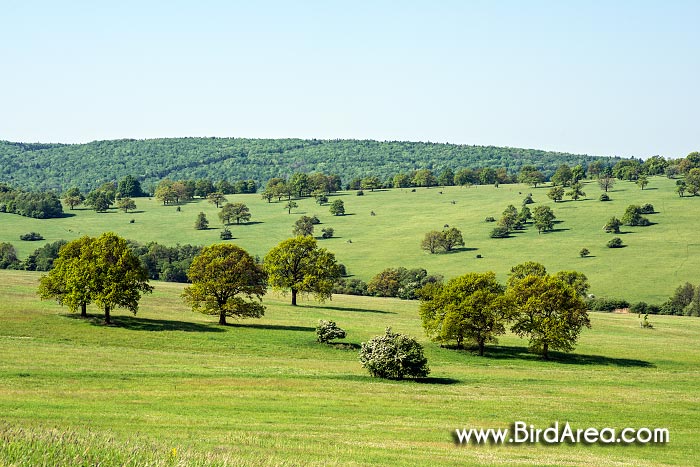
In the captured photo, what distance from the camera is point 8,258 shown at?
156000 millimetres

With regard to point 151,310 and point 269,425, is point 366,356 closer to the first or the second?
point 269,425

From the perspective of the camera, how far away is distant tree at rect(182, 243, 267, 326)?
82375mm

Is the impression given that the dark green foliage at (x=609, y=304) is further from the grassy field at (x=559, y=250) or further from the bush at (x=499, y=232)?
the bush at (x=499, y=232)

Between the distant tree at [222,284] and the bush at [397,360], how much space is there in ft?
83.7

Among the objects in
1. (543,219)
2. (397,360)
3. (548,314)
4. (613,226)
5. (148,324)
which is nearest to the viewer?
(397,360)

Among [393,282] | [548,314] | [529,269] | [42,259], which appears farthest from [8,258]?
[548,314]

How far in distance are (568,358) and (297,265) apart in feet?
132

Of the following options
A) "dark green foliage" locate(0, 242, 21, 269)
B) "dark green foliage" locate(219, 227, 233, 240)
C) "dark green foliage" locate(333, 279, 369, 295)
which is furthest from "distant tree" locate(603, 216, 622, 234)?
"dark green foliage" locate(0, 242, 21, 269)

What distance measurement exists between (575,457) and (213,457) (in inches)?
744

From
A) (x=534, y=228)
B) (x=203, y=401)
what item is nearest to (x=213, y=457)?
(x=203, y=401)

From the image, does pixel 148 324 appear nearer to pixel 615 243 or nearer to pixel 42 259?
pixel 42 259

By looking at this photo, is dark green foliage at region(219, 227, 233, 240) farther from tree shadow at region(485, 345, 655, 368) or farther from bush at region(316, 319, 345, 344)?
tree shadow at region(485, 345, 655, 368)

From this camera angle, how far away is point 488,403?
4794 cm

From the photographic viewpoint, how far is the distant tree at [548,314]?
74312 mm
